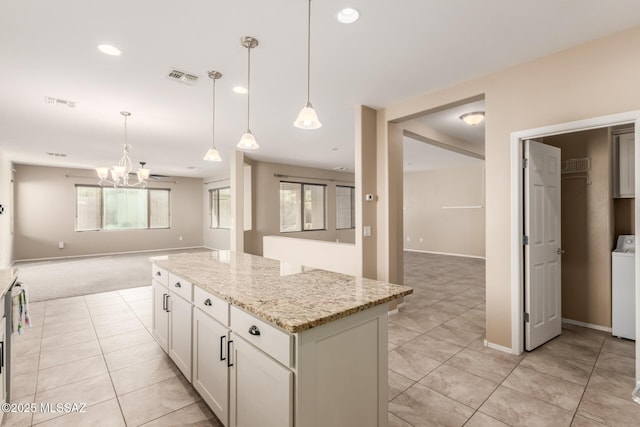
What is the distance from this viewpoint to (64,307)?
4.21 meters

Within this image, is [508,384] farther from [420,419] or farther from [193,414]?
[193,414]

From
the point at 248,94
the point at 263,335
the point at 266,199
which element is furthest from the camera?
the point at 266,199

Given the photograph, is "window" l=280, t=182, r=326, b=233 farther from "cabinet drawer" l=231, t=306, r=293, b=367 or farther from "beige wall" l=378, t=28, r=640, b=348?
"cabinet drawer" l=231, t=306, r=293, b=367

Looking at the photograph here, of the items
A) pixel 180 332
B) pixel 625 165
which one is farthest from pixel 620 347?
pixel 180 332

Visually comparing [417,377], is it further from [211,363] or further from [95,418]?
[95,418]

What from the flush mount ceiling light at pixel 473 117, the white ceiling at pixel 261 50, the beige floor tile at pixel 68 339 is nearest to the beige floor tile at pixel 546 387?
the white ceiling at pixel 261 50

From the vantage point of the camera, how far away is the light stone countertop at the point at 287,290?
52.2 inches

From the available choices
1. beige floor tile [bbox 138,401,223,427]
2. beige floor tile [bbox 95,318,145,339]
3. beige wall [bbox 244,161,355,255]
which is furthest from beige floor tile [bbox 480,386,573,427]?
beige wall [bbox 244,161,355,255]

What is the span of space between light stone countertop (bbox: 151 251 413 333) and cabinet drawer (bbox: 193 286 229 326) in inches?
2.6

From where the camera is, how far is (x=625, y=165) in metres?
3.23

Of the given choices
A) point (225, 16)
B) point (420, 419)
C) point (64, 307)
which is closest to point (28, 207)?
point (64, 307)

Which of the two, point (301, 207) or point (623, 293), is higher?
point (301, 207)

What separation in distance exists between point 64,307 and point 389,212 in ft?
15.4

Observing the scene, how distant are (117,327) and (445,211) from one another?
8.33m
